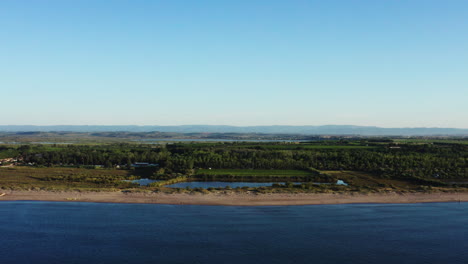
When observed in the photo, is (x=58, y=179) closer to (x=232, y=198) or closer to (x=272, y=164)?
(x=232, y=198)

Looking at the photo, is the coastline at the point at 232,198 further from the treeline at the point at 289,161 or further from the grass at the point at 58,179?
the treeline at the point at 289,161

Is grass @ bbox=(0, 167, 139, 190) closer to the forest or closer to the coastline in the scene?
the forest

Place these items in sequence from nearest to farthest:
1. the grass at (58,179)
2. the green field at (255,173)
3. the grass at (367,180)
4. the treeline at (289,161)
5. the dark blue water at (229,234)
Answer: the dark blue water at (229,234) < the grass at (58,179) < the grass at (367,180) < the green field at (255,173) < the treeline at (289,161)

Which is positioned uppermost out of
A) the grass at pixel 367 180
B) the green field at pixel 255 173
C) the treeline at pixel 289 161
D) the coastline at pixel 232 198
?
the treeline at pixel 289 161

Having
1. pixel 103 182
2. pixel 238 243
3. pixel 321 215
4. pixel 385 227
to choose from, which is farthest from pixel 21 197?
pixel 385 227

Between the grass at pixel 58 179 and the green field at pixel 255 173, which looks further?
the green field at pixel 255 173

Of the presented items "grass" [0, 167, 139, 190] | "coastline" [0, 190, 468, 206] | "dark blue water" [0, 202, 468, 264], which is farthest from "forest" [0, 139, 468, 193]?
"dark blue water" [0, 202, 468, 264]

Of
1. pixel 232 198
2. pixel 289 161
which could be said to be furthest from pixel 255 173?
pixel 232 198

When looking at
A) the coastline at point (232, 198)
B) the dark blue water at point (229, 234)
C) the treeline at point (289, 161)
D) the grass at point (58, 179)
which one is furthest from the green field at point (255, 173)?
the dark blue water at point (229, 234)
